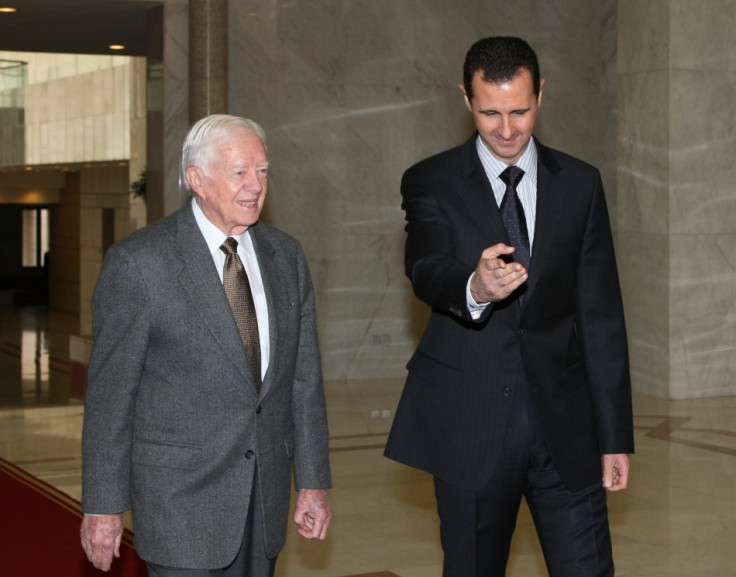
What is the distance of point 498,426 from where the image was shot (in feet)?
11.3

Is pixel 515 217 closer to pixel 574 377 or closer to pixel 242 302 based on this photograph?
pixel 574 377

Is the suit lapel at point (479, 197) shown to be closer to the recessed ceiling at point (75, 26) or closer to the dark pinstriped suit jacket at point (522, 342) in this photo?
the dark pinstriped suit jacket at point (522, 342)

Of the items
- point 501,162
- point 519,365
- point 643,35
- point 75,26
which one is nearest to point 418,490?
point 519,365

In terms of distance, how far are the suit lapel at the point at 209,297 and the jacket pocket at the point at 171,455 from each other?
0.22m

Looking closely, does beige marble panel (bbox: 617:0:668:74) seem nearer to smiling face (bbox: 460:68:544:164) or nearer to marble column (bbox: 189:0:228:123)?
marble column (bbox: 189:0:228:123)

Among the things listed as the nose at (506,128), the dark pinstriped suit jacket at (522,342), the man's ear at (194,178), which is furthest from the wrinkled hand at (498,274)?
the man's ear at (194,178)

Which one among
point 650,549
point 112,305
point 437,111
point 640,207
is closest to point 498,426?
point 112,305

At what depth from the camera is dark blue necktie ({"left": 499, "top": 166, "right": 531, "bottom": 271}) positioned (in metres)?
3.47

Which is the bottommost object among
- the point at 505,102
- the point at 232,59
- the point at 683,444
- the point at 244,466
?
the point at 683,444

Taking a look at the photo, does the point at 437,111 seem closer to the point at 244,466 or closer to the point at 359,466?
the point at 359,466

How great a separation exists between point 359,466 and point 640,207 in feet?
14.8

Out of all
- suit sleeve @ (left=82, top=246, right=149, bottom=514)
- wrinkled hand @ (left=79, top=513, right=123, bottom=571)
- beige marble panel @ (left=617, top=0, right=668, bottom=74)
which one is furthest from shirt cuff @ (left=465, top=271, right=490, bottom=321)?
beige marble panel @ (left=617, top=0, right=668, bottom=74)

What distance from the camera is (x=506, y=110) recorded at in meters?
3.29

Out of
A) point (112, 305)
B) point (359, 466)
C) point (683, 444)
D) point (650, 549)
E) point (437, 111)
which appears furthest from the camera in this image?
point (437, 111)
